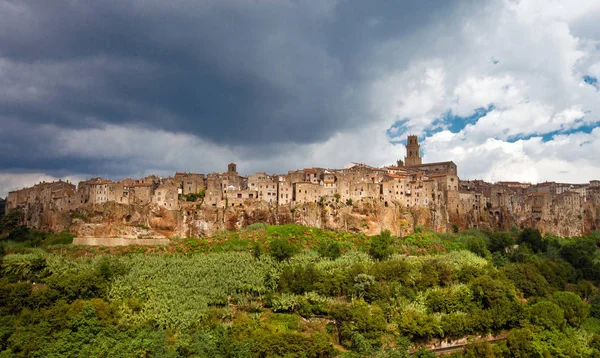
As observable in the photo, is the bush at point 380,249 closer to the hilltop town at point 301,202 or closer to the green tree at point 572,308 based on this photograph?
the hilltop town at point 301,202

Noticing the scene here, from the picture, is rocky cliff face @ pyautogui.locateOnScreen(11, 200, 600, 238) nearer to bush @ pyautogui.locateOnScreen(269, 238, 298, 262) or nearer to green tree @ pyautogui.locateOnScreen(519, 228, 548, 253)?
green tree @ pyautogui.locateOnScreen(519, 228, 548, 253)

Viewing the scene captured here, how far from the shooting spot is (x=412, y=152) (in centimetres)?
10200

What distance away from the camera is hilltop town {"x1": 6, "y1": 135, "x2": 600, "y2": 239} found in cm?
6525

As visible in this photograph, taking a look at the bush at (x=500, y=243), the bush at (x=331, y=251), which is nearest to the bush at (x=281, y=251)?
the bush at (x=331, y=251)

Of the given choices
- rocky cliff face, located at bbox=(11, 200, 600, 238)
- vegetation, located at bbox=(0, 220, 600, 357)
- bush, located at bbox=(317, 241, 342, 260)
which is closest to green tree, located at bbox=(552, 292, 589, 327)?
vegetation, located at bbox=(0, 220, 600, 357)

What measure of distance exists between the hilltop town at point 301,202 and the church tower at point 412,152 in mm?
17052

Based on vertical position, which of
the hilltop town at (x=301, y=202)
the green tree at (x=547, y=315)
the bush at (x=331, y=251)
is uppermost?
the hilltop town at (x=301, y=202)

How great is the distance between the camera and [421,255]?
58.9m

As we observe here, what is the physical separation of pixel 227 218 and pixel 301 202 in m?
10.4

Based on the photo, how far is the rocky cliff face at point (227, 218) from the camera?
63081mm

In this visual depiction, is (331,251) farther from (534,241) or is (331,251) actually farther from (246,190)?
(534,241)

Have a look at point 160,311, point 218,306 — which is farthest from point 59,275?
point 218,306

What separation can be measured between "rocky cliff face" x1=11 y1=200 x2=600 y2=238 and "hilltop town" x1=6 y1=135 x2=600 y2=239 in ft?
0.44

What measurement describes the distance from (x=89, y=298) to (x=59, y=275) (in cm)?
398
